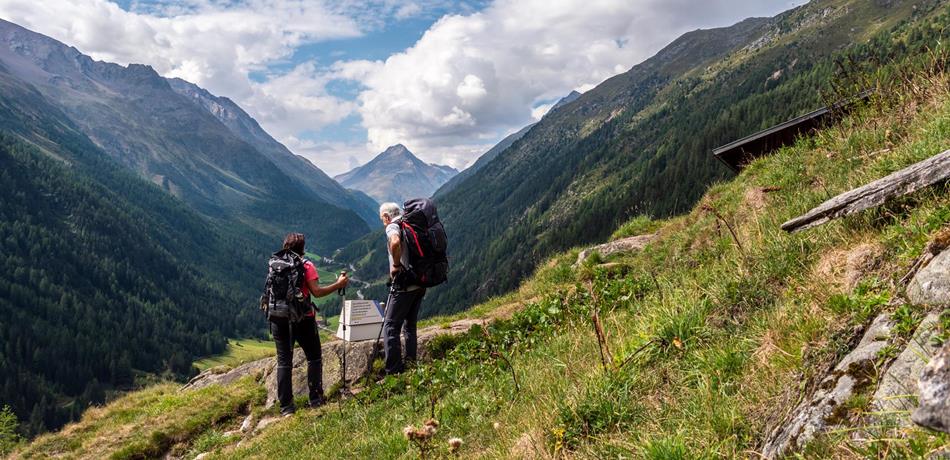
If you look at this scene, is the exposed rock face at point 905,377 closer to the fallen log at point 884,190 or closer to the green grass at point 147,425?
the fallen log at point 884,190

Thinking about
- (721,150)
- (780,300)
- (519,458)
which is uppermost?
(721,150)

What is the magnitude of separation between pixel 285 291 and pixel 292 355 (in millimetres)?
1519

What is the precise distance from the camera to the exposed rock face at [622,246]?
14734 millimetres

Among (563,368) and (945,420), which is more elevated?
(945,420)

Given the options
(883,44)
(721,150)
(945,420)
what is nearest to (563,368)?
(945,420)

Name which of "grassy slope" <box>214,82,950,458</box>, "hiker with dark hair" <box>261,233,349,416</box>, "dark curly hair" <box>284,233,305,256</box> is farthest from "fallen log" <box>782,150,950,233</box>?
"dark curly hair" <box>284,233,305,256</box>

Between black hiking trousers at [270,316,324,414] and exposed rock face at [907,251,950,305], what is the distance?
895 cm

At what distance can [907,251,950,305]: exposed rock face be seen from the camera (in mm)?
2824

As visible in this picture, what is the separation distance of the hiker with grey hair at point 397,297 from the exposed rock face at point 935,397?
712cm

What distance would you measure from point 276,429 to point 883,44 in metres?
216

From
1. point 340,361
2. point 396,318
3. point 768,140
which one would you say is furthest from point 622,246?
point 340,361

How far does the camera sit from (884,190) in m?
4.18

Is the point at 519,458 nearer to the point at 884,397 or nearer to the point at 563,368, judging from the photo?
the point at 563,368

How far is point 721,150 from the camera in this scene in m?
15.6
